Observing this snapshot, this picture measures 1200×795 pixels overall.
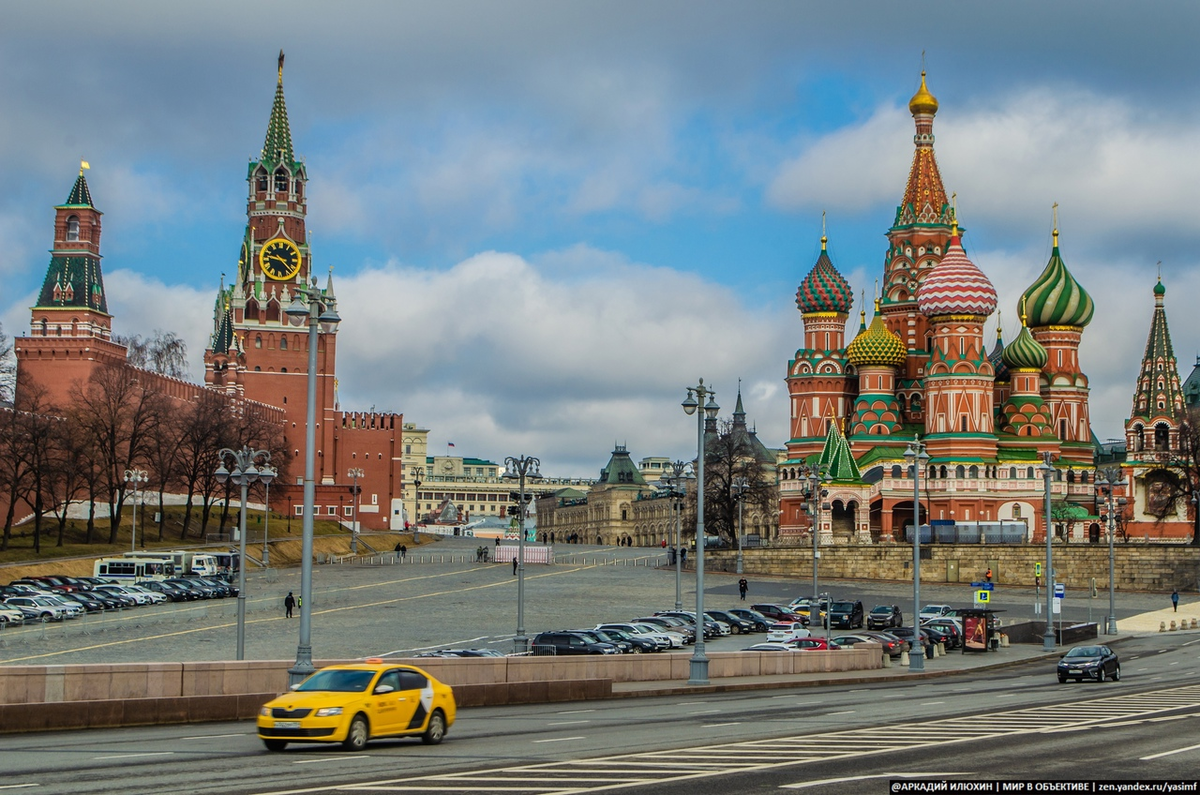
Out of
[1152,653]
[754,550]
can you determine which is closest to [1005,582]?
[754,550]

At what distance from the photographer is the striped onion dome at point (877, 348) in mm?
111562

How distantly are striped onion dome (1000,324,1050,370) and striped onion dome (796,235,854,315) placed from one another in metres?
13.2

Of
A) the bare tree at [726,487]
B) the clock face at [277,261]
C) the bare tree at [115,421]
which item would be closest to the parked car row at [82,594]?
the bare tree at [115,421]

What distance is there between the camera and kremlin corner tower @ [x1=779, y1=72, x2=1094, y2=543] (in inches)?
4090

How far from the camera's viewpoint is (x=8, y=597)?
186 ft

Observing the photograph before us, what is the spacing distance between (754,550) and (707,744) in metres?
76.8

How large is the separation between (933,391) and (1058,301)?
15687mm

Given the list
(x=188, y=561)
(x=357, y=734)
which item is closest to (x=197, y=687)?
(x=357, y=734)

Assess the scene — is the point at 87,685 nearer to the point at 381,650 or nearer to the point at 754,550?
the point at 381,650

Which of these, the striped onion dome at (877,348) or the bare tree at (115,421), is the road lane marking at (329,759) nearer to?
the bare tree at (115,421)

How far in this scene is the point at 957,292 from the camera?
347 ft

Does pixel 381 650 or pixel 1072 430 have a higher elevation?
pixel 1072 430

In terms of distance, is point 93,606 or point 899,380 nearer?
point 93,606

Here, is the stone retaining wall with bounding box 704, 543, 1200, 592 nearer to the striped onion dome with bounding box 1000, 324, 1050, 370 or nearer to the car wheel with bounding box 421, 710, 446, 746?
the striped onion dome with bounding box 1000, 324, 1050, 370
